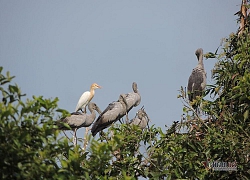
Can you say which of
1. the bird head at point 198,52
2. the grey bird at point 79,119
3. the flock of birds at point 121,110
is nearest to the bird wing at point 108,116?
the flock of birds at point 121,110

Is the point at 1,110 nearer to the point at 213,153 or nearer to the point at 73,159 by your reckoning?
the point at 73,159

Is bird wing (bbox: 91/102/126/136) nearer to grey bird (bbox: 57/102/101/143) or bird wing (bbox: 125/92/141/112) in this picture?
bird wing (bbox: 125/92/141/112)

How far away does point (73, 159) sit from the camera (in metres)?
5.94

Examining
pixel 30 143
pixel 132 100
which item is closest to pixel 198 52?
pixel 132 100

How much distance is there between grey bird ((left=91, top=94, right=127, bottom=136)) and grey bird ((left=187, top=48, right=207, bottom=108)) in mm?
1704

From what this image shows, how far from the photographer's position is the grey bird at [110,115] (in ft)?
43.4

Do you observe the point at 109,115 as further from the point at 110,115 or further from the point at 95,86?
the point at 95,86

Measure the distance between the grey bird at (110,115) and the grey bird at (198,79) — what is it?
5.59ft

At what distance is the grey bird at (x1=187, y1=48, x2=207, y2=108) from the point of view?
1159 cm

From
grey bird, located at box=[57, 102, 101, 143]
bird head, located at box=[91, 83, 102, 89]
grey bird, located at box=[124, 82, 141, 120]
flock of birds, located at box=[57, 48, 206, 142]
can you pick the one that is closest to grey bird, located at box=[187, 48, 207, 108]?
flock of birds, located at box=[57, 48, 206, 142]

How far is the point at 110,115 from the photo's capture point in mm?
13391

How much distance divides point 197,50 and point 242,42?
10.8 ft

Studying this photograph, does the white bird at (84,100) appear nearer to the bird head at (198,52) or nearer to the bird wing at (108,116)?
the bird wing at (108,116)

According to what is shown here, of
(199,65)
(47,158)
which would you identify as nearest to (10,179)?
(47,158)
